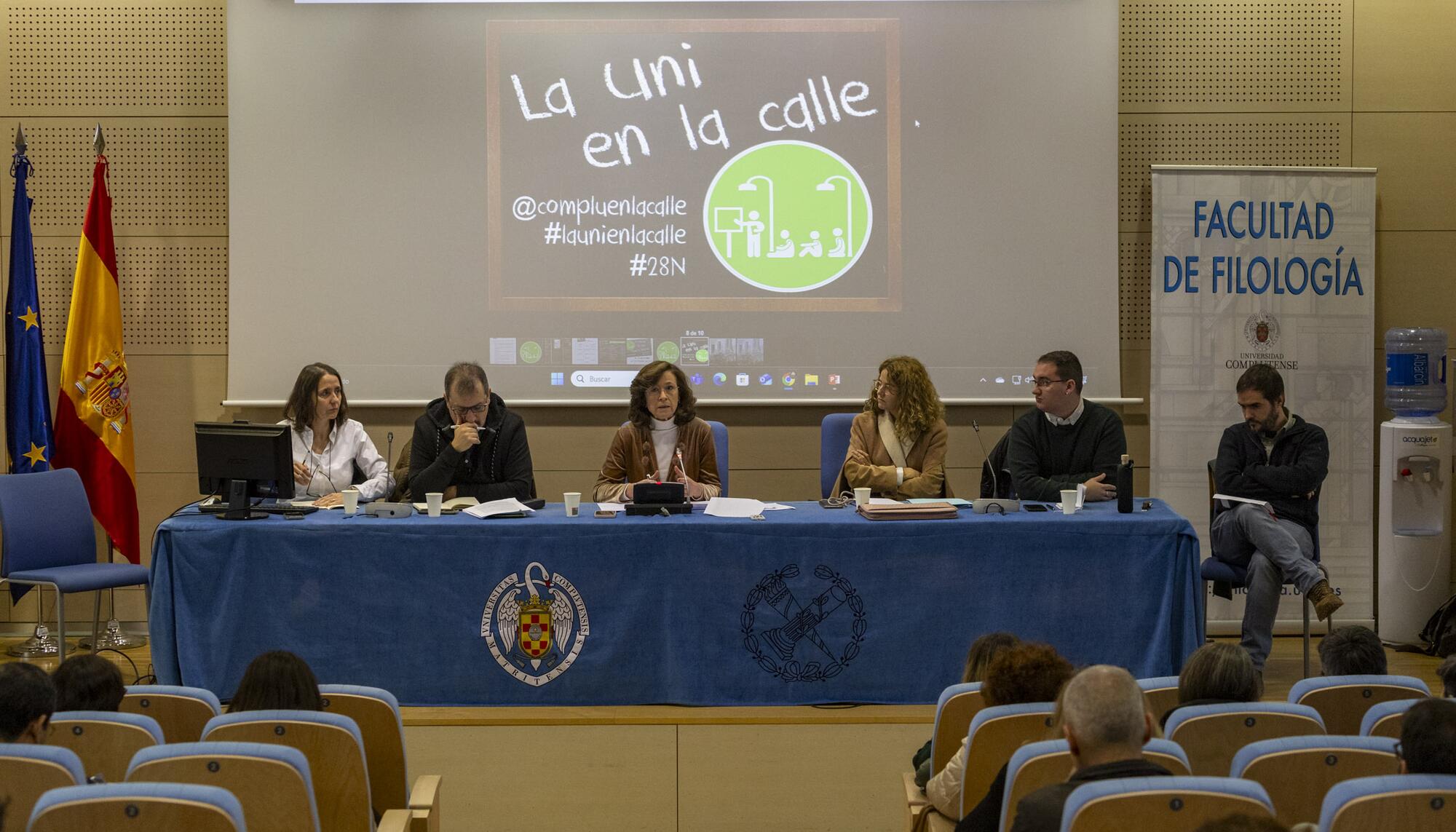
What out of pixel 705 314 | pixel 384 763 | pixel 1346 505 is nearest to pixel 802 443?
pixel 705 314

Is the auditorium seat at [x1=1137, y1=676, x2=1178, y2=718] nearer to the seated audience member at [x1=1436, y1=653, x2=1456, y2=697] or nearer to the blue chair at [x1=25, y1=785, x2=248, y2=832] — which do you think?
the seated audience member at [x1=1436, y1=653, x2=1456, y2=697]

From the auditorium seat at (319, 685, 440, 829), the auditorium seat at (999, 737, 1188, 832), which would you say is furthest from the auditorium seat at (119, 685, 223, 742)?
the auditorium seat at (999, 737, 1188, 832)

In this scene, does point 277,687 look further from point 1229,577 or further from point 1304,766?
point 1229,577

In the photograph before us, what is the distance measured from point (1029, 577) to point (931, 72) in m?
2.73

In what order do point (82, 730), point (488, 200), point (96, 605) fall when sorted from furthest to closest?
1. point (488, 200)
2. point (96, 605)
3. point (82, 730)

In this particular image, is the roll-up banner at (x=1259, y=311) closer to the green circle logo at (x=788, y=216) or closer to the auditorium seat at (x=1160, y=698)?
the green circle logo at (x=788, y=216)

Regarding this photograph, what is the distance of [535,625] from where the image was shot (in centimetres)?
430

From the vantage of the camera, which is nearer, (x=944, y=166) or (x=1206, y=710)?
(x=1206, y=710)

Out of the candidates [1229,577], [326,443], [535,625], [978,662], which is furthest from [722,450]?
[978,662]

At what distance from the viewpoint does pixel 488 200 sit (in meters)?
5.88

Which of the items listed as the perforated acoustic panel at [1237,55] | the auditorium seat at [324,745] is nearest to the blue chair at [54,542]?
the auditorium seat at [324,745]

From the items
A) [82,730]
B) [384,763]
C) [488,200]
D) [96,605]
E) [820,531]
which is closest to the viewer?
[82,730]

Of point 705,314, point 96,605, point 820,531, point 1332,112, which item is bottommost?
point 96,605

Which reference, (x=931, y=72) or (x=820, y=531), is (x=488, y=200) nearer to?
(x=931, y=72)
